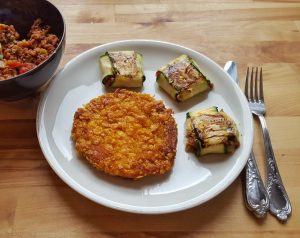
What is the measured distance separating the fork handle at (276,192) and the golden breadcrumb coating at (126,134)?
1.20 ft

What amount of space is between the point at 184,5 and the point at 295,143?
3.35 feet

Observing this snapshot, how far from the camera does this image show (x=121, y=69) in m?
1.54

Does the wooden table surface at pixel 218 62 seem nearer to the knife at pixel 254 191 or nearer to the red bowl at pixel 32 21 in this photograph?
the knife at pixel 254 191

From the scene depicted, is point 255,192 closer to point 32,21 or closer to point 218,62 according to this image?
point 218,62

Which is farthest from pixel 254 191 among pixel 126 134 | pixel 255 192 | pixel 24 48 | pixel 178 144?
pixel 24 48

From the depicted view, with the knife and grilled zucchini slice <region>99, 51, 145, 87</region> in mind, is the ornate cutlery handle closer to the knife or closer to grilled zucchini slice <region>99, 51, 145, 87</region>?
the knife

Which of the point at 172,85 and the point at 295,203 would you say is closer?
the point at 295,203

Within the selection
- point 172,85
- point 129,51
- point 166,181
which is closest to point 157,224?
point 166,181

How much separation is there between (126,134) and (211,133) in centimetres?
31

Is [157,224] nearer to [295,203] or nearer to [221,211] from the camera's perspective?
[221,211]

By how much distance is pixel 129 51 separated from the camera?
163cm

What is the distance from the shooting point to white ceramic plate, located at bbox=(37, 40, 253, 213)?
1227 mm

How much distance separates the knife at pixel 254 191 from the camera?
1.25 meters

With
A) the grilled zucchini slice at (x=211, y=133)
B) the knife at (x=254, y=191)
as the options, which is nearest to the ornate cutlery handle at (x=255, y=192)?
the knife at (x=254, y=191)
